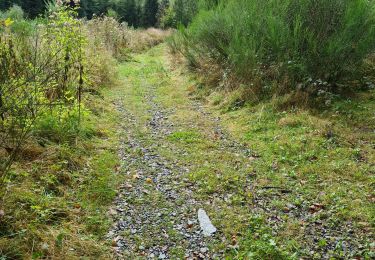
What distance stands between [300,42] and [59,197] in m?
5.90

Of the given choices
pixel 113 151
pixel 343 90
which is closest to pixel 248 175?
pixel 113 151

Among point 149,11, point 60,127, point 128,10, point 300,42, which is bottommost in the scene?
point 60,127

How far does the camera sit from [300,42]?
23.1 ft

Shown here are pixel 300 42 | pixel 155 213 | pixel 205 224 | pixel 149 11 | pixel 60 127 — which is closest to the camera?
pixel 205 224

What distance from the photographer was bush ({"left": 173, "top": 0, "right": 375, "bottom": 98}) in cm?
661

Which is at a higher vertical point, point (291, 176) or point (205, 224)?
point (291, 176)

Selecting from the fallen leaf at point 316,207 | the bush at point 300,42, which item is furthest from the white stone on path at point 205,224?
the bush at point 300,42

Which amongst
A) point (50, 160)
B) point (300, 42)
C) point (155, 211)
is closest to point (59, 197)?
point (50, 160)

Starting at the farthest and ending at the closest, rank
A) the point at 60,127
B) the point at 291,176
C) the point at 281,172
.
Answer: the point at 60,127
the point at 281,172
the point at 291,176

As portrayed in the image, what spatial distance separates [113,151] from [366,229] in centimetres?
394

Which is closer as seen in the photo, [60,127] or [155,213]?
[155,213]

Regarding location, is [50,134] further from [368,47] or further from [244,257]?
[368,47]

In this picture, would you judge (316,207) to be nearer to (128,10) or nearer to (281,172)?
(281,172)

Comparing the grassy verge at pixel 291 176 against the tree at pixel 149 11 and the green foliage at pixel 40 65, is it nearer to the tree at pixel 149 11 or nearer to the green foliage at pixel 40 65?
the green foliage at pixel 40 65
